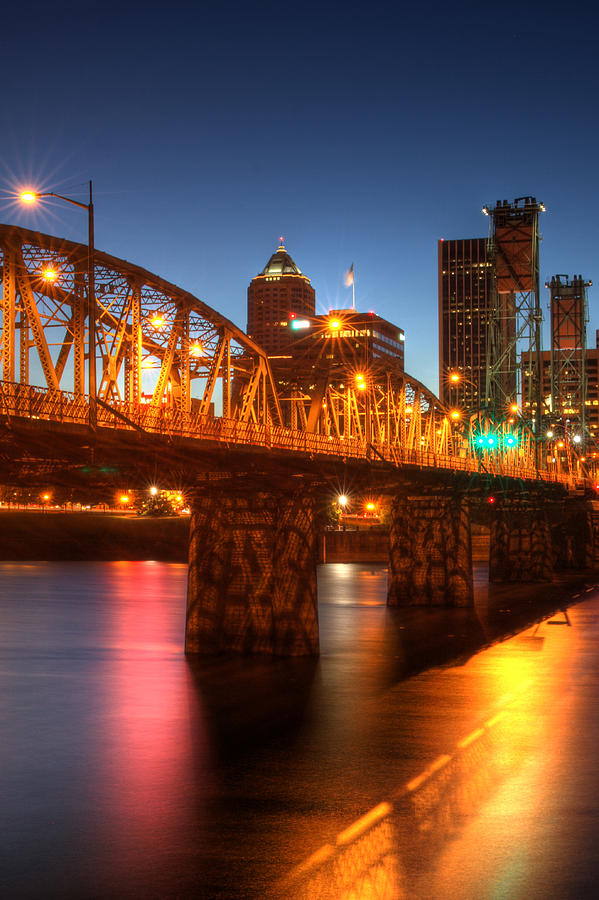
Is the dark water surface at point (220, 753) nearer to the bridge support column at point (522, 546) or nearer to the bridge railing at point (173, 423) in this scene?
the bridge railing at point (173, 423)

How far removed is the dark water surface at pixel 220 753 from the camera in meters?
20.2

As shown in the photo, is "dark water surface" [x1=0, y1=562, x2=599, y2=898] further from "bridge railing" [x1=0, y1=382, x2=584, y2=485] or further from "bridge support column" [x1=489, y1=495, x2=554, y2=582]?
"bridge support column" [x1=489, y1=495, x2=554, y2=582]

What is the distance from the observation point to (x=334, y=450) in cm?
5409

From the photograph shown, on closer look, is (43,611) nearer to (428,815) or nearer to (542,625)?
(542,625)

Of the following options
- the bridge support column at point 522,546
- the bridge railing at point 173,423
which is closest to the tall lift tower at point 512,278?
the bridge support column at point 522,546

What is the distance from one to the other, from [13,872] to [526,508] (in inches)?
3377

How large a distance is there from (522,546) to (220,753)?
7567 cm

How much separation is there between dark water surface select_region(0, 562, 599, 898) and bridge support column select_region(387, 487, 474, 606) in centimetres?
666

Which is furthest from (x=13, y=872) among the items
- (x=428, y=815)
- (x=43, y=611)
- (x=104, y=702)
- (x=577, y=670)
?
(x=43, y=611)

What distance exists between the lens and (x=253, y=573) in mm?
45406

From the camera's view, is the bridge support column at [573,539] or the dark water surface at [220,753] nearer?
the dark water surface at [220,753]

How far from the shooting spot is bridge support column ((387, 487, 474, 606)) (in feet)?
238

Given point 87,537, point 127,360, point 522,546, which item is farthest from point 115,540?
point 127,360

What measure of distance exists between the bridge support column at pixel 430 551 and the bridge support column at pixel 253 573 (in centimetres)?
2722
